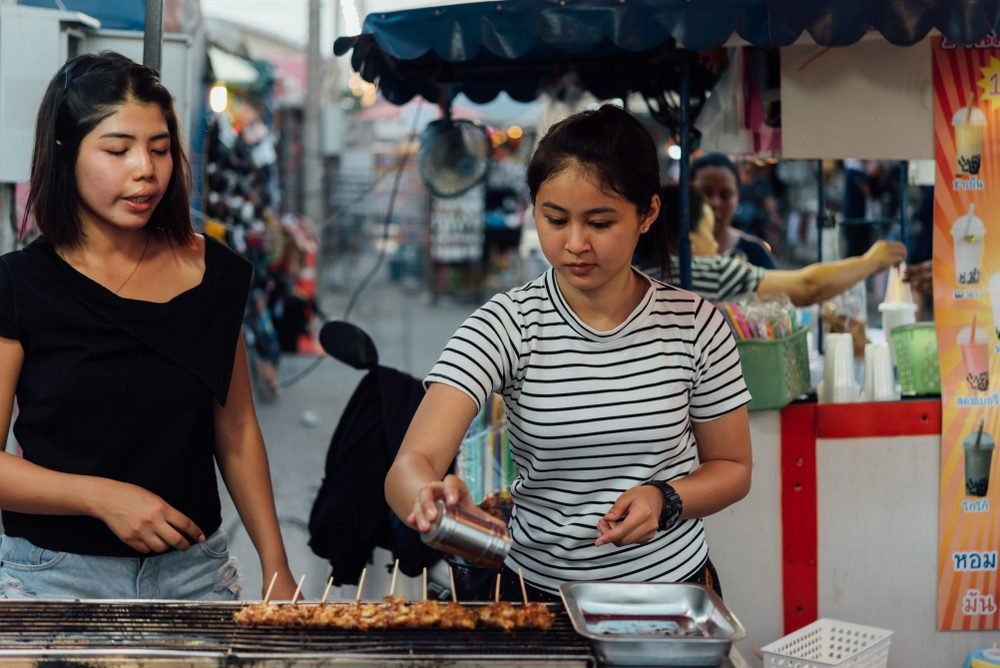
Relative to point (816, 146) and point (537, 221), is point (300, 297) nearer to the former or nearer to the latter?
point (816, 146)

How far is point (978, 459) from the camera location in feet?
14.7

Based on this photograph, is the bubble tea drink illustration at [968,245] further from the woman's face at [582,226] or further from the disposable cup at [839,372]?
the woman's face at [582,226]

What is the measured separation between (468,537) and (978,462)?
10.1ft

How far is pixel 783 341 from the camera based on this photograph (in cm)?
432

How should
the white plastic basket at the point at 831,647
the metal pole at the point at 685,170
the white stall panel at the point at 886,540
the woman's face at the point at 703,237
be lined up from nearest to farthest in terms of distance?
the white plastic basket at the point at 831,647 < the metal pole at the point at 685,170 < the white stall panel at the point at 886,540 < the woman's face at the point at 703,237

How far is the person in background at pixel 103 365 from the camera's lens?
7.96 ft

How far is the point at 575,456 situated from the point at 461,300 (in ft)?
53.8

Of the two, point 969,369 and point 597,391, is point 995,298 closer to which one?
point 969,369

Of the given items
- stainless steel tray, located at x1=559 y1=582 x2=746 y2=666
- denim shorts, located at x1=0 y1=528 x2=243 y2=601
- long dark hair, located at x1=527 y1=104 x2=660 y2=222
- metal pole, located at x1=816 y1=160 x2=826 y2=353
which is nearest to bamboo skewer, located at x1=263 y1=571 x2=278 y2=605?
denim shorts, located at x1=0 y1=528 x2=243 y2=601

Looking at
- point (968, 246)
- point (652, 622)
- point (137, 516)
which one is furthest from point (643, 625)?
point (968, 246)

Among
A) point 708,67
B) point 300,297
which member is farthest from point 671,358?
point 300,297

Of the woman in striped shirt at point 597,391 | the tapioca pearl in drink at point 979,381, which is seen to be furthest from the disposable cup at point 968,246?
the woman in striped shirt at point 597,391

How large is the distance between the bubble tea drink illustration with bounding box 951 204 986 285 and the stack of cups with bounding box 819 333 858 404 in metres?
0.48

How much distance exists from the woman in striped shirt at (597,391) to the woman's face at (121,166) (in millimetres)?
719
